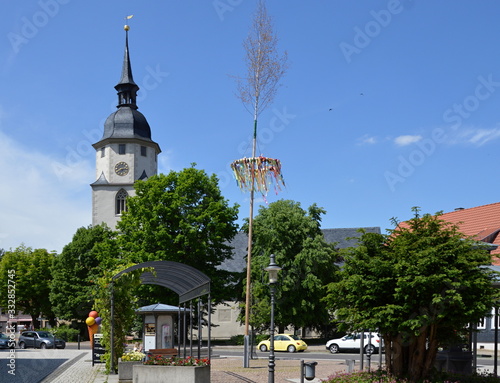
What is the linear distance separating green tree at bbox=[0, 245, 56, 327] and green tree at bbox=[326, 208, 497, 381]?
5163 centimetres

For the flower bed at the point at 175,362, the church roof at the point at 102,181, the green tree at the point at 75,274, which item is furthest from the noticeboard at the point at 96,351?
the church roof at the point at 102,181

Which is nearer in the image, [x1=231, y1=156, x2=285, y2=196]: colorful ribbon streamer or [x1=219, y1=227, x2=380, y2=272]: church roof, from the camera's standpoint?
[x1=231, y1=156, x2=285, y2=196]: colorful ribbon streamer

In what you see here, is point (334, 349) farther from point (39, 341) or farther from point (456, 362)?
point (456, 362)

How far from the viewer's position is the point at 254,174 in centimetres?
2497

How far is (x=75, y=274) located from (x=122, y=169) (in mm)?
17401

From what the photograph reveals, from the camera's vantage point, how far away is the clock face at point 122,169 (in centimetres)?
6888

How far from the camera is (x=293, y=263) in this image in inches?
1703

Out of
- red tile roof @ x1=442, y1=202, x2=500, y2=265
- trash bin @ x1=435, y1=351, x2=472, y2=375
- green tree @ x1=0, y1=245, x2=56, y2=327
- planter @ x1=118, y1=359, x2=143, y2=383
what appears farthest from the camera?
green tree @ x1=0, y1=245, x2=56, y2=327

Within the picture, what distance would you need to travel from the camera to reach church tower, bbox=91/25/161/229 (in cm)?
6762

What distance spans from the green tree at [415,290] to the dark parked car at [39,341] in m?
31.2

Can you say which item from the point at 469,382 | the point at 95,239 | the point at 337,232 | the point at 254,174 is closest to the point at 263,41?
the point at 254,174

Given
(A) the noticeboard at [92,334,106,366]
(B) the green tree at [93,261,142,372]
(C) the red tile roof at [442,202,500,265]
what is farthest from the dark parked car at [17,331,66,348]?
(C) the red tile roof at [442,202,500,265]

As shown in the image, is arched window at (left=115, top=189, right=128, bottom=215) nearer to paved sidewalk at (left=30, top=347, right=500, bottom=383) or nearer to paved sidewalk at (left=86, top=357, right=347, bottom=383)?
paved sidewalk at (left=30, top=347, right=500, bottom=383)

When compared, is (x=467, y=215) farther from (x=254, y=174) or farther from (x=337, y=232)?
(x=337, y=232)
